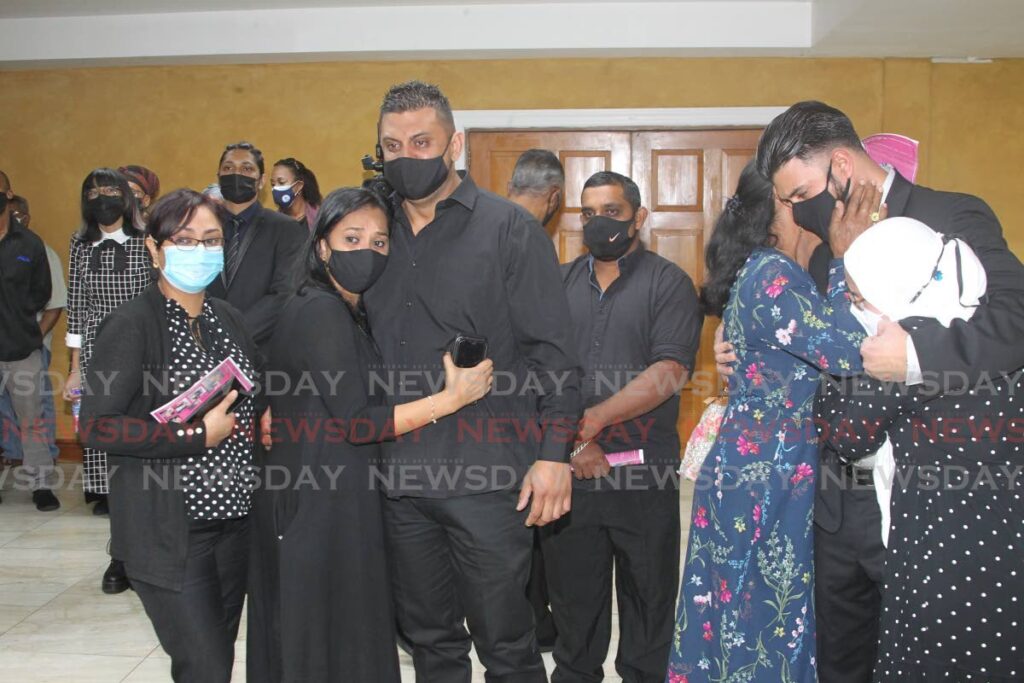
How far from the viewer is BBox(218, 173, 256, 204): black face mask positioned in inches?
158

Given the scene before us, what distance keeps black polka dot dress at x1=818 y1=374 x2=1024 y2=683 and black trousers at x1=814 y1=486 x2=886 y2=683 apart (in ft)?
0.72

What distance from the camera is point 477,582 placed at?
2270 mm

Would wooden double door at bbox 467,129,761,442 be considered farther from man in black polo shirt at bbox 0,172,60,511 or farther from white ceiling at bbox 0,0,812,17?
man in black polo shirt at bbox 0,172,60,511

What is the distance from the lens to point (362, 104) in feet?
20.6

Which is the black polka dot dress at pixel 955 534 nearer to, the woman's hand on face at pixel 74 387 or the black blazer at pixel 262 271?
the black blazer at pixel 262 271

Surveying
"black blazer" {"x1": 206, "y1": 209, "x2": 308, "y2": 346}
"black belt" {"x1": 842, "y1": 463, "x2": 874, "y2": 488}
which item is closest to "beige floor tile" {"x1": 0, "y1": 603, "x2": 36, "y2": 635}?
"black blazer" {"x1": 206, "y1": 209, "x2": 308, "y2": 346}

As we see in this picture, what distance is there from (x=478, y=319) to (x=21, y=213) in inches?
190

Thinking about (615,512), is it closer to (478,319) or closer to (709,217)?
(478,319)

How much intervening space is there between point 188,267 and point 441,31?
3.92 metres

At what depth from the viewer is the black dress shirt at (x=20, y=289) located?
5.29 meters

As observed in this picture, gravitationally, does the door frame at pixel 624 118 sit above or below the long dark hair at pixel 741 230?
above

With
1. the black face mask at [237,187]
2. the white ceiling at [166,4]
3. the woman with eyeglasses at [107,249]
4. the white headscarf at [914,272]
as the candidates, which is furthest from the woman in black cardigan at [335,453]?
the white ceiling at [166,4]

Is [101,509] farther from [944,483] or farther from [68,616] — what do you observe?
[944,483]

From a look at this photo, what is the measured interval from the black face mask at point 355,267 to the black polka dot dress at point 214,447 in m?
0.39
